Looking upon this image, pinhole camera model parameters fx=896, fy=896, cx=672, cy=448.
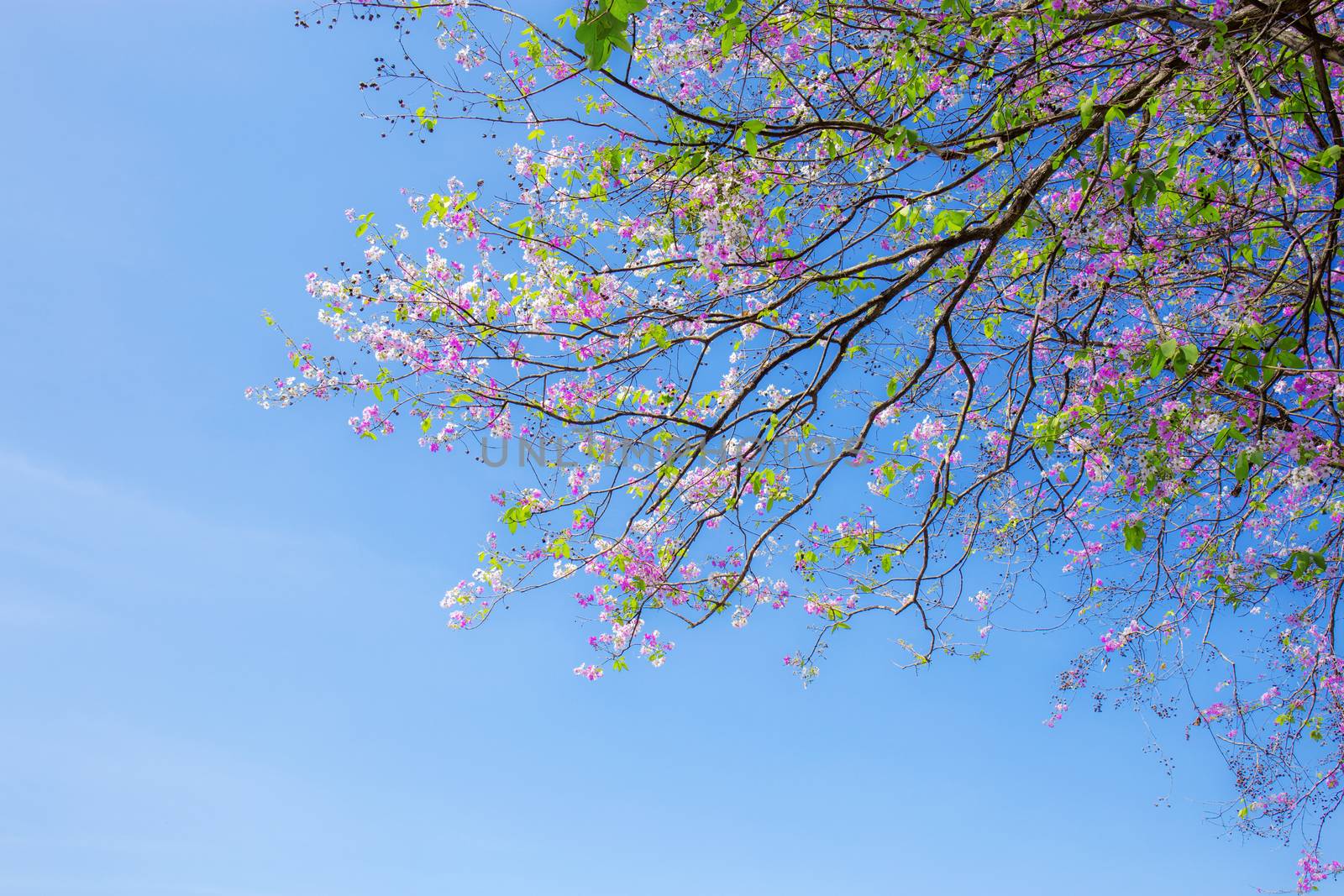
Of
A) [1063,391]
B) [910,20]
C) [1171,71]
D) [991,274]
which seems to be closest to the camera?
[1171,71]

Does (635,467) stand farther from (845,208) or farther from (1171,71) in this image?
(1171,71)

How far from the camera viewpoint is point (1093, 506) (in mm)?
4523

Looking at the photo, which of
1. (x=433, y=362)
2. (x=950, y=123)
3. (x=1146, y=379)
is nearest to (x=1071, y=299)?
(x=1146, y=379)

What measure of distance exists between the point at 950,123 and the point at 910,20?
479mm

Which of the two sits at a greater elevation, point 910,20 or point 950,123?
point 910,20

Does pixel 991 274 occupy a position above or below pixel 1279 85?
below

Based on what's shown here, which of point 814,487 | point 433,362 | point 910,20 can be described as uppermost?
point 910,20

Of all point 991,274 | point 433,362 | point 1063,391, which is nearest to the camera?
point 433,362

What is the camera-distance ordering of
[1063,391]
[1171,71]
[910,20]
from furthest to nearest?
1. [1063,391]
2. [910,20]
3. [1171,71]

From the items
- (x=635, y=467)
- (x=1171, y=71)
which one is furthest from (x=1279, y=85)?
(x=635, y=467)

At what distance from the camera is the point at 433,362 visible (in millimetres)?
4352

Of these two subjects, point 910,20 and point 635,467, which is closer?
point 910,20

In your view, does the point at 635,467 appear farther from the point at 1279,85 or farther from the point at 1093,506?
the point at 1279,85

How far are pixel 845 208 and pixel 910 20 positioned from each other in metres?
0.84
